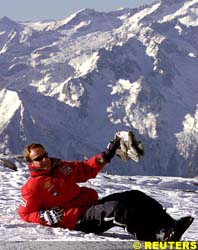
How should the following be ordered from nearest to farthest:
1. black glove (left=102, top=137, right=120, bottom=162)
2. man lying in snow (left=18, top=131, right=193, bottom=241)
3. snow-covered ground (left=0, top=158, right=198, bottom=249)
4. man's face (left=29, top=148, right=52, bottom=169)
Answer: snow-covered ground (left=0, top=158, right=198, bottom=249)
man lying in snow (left=18, top=131, right=193, bottom=241)
man's face (left=29, top=148, right=52, bottom=169)
black glove (left=102, top=137, right=120, bottom=162)

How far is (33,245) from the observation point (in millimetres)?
7785

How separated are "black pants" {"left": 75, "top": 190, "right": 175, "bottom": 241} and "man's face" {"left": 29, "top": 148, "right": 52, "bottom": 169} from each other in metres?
0.93

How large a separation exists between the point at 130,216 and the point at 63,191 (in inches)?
51.2

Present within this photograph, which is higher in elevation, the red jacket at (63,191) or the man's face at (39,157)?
the man's face at (39,157)

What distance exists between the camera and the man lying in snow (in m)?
8.57

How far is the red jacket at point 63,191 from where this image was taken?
358 inches

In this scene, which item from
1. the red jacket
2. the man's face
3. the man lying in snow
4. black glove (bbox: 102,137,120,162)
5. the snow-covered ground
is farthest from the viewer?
black glove (bbox: 102,137,120,162)

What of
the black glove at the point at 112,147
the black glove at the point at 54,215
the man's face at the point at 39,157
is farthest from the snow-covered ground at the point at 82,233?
the black glove at the point at 112,147

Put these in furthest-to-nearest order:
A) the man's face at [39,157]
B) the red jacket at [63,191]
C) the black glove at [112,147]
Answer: the black glove at [112,147], the red jacket at [63,191], the man's face at [39,157]

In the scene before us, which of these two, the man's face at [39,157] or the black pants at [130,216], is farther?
the man's face at [39,157]

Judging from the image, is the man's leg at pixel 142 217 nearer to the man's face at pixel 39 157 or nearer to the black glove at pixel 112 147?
the black glove at pixel 112 147

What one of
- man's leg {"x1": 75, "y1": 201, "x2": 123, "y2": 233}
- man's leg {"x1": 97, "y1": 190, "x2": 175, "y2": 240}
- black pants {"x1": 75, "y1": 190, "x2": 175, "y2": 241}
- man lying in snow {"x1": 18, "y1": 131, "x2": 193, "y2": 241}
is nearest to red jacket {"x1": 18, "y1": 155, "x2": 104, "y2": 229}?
man lying in snow {"x1": 18, "y1": 131, "x2": 193, "y2": 241}

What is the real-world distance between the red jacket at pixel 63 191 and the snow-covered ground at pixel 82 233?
0.27 m

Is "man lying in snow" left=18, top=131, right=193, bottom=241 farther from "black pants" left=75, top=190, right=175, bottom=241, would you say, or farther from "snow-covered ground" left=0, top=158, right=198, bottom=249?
"snow-covered ground" left=0, top=158, right=198, bottom=249
